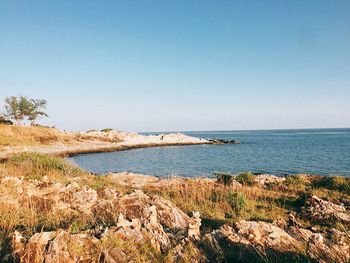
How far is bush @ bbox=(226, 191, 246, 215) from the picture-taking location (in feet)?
38.5

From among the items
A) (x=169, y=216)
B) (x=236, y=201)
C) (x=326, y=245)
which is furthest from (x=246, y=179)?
(x=326, y=245)

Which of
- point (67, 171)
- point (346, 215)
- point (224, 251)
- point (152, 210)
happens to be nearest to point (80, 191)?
point (152, 210)

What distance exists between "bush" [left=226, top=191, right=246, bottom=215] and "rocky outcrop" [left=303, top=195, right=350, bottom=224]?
262cm

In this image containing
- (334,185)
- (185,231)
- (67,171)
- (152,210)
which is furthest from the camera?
(334,185)

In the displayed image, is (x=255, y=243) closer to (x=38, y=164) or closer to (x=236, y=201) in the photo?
(x=236, y=201)

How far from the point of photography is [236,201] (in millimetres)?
12164

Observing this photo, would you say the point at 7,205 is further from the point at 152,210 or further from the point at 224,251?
the point at 224,251

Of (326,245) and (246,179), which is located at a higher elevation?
(326,245)

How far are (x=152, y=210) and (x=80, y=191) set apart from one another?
3.57m

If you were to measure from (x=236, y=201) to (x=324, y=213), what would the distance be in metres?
3.46

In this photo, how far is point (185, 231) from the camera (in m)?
5.99

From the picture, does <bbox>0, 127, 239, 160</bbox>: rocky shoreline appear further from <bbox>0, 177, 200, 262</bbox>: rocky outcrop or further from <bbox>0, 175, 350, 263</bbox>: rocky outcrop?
<bbox>0, 175, 350, 263</bbox>: rocky outcrop

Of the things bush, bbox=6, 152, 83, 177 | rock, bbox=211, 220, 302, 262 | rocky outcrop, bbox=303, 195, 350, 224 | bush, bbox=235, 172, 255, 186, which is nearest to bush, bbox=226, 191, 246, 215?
rocky outcrop, bbox=303, 195, 350, 224

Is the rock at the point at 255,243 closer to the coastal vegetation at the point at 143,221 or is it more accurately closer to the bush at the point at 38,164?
the coastal vegetation at the point at 143,221
